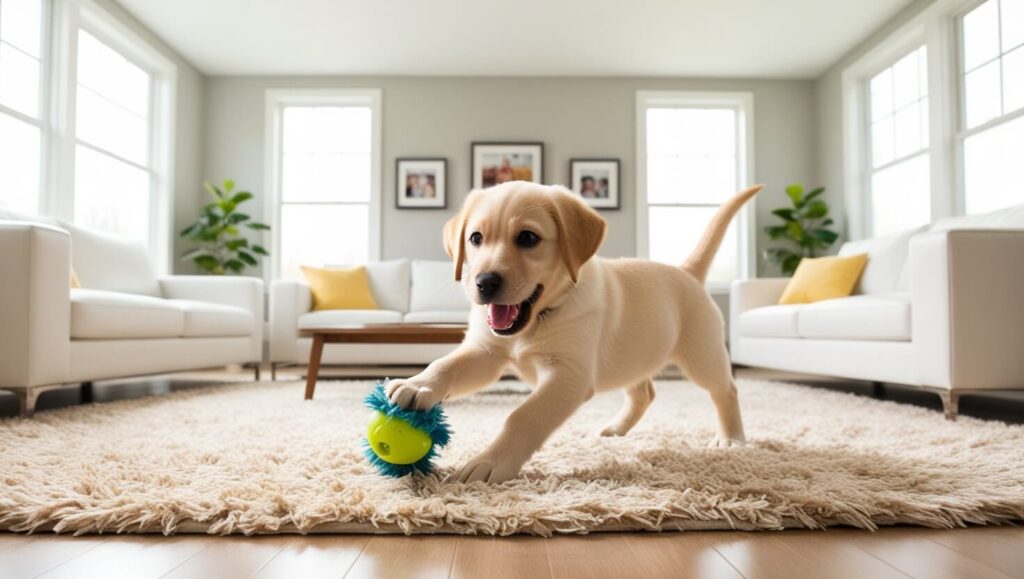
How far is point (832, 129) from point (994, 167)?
2200 millimetres

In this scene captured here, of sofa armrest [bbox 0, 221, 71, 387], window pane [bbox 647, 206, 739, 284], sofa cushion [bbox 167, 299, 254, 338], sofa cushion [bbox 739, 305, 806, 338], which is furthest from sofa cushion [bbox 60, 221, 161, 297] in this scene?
window pane [bbox 647, 206, 739, 284]

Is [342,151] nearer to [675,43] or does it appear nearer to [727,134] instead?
[675,43]

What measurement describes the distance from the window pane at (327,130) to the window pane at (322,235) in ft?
2.14

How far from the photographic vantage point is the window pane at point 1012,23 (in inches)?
176

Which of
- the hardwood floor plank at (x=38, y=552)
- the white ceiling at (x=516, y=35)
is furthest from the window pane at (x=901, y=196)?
the hardwood floor plank at (x=38, y=552)

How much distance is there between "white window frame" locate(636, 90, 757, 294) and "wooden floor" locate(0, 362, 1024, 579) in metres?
5.95

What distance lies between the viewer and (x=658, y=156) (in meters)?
7.16

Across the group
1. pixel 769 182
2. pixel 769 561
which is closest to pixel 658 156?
pixel 769 182

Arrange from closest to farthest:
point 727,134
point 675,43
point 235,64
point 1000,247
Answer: point 1000,247 → point 675,43 → point 235,64 → point 727,134

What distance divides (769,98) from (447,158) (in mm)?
3595

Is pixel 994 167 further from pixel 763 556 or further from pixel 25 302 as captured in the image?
pixel 25 302

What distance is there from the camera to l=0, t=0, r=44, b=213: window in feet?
14.4

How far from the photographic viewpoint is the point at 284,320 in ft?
16.4

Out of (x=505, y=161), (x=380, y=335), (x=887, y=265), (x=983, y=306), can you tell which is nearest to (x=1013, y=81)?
(x=887, y=265)
